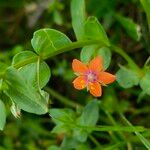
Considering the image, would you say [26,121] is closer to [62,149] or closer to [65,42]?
[62,149]

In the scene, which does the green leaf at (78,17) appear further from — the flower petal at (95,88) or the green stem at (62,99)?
the green stem at (62,99)

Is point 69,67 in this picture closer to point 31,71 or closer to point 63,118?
point 63,118

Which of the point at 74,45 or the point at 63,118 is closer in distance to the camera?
the point at 74,45

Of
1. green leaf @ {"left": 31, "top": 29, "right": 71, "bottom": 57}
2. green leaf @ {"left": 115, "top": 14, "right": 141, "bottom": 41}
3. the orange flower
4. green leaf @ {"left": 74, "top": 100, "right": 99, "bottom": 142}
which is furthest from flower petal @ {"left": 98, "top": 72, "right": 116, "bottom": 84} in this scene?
green leaf @ {"left": 115, "top": 14, "right": 141, "bottom": 41}

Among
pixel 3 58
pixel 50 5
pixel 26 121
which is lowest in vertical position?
pixel 26 121

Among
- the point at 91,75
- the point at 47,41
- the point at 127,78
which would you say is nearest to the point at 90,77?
the point at 91,75

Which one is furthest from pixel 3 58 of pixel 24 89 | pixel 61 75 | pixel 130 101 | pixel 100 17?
pixel 24 89
